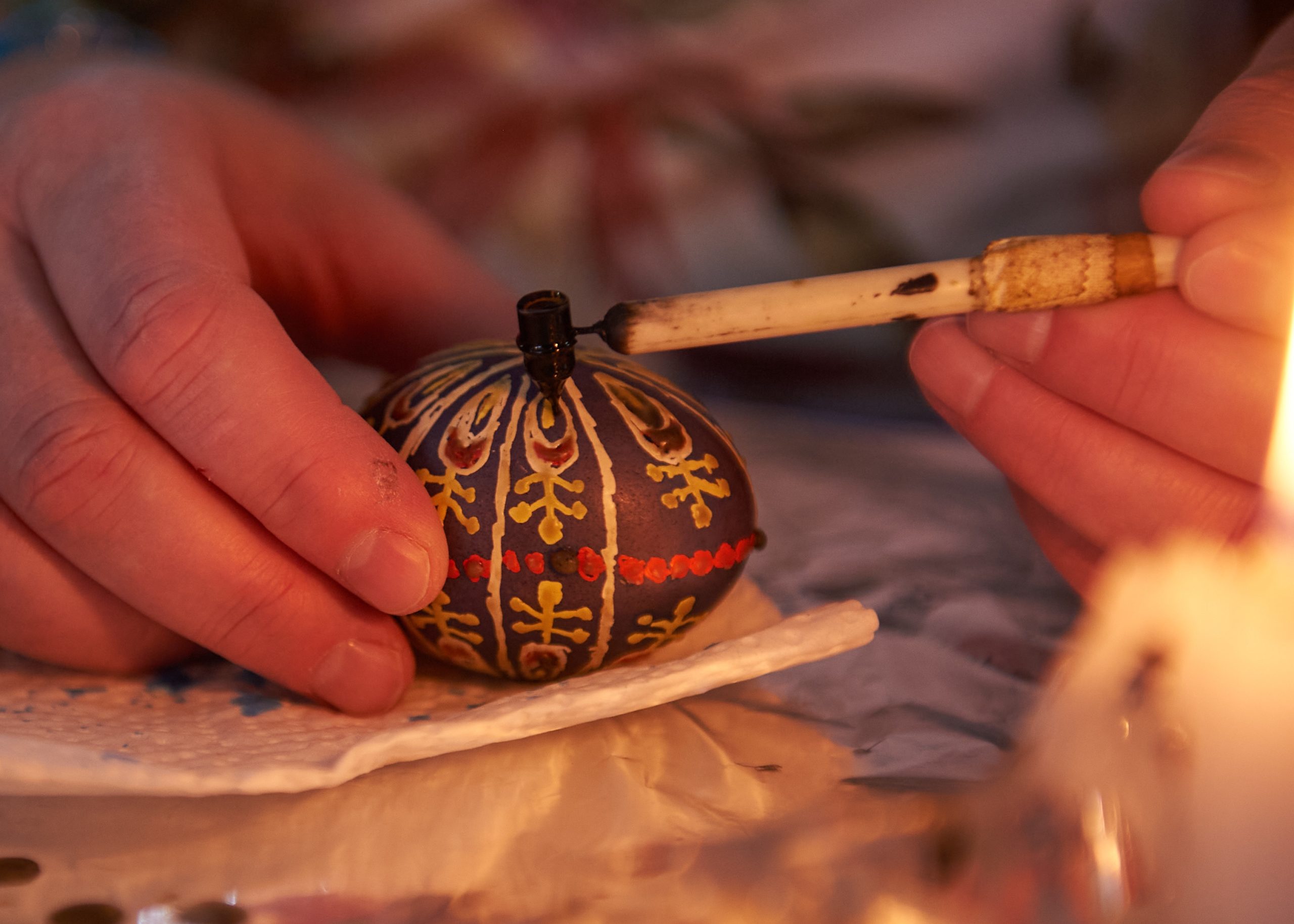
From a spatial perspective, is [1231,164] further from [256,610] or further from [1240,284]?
[256,610]

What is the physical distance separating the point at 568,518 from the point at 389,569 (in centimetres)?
10

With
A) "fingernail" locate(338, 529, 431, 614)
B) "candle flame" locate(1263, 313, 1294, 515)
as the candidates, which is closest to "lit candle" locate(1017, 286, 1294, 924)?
"candle flame" locate(1263, 313, 1294, 515)

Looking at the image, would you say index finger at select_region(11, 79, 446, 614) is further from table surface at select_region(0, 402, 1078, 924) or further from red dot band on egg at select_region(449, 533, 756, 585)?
table surface at select_region(0, 402, 1078, 924)

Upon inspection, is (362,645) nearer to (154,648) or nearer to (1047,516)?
(154,648)

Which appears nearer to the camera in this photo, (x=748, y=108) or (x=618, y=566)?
(x=618, y=566)

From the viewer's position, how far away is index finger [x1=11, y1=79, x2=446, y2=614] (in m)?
0.57

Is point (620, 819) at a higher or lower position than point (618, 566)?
lower

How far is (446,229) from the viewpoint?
3.60 feet

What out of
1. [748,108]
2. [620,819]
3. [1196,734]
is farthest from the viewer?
[748,108]

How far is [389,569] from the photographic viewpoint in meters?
0.57

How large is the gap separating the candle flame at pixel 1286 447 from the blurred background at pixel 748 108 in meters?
0.65

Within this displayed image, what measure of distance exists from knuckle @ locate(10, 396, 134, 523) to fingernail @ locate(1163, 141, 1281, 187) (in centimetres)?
63

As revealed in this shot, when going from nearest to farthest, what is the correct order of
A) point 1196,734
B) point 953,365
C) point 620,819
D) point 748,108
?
point 1196,734 → point 620,819 → point 953,365 → point 748,108

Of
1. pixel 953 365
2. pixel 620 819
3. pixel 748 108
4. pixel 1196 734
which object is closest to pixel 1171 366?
pixel 953 365
